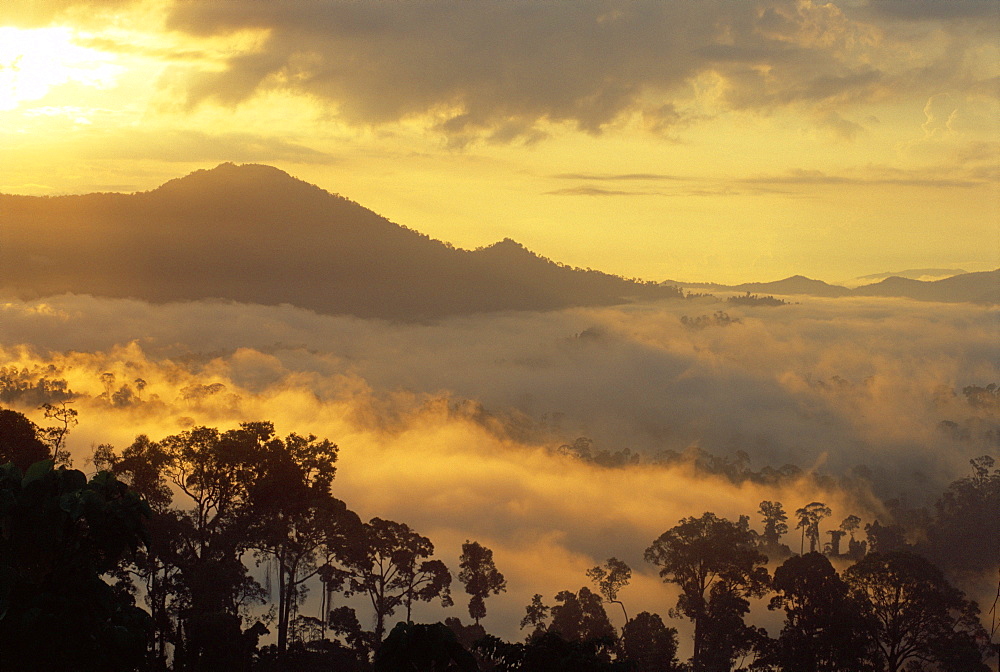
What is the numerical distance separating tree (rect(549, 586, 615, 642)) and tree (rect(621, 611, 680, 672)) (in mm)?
3343

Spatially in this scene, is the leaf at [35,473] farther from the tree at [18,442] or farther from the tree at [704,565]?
the tree at [704,565]

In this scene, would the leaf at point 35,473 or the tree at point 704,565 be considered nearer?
the leaf at point 35,473

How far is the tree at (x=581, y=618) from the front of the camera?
245ft

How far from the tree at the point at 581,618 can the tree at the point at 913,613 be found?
19.5 metres

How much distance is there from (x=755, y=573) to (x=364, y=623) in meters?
33.0

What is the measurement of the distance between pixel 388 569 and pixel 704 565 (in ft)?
83.6

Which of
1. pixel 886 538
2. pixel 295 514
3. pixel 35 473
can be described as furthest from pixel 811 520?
pixel 35 473

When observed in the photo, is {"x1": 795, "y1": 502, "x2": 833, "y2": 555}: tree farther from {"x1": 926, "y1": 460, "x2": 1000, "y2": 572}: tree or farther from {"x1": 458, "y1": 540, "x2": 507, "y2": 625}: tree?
{"x1": 458, "y1": 540, "x2": 507, "y2": 625}: tree

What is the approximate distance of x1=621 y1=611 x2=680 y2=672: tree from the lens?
64.8m

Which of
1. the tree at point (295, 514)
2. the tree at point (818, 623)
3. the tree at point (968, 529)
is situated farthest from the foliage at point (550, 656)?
the tree at point (968, 529)

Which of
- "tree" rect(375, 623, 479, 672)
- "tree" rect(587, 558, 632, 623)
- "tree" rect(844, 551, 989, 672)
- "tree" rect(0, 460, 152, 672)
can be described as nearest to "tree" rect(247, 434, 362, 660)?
"tree" rect(587, 558, 632, 623)

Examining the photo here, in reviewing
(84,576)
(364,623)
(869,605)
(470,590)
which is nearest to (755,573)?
(869,605)

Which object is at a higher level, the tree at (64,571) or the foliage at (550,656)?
the tree at (64,571)

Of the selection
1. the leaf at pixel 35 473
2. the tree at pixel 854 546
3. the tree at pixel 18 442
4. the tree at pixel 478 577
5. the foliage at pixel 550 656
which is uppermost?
the tree at pixel 18 442
